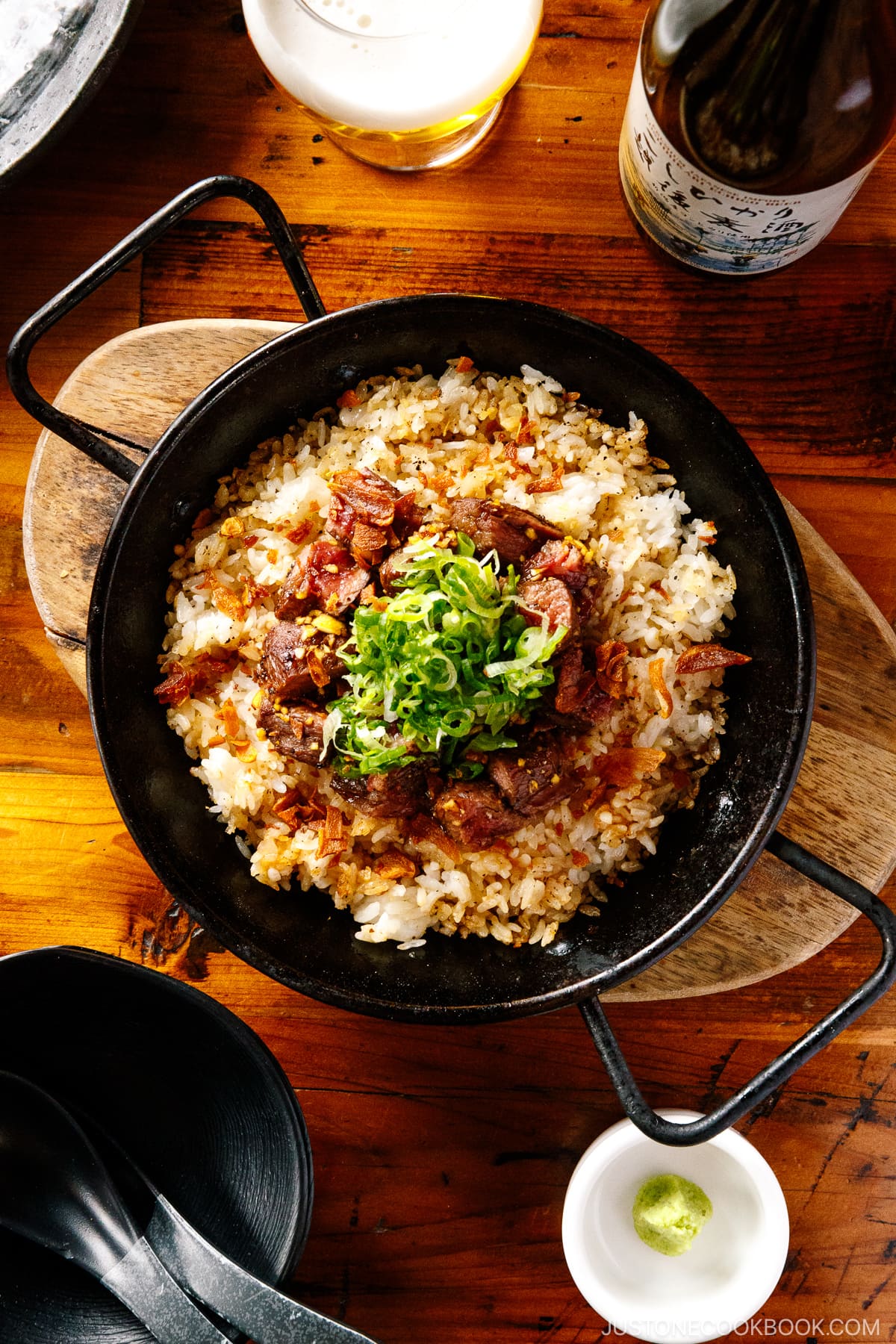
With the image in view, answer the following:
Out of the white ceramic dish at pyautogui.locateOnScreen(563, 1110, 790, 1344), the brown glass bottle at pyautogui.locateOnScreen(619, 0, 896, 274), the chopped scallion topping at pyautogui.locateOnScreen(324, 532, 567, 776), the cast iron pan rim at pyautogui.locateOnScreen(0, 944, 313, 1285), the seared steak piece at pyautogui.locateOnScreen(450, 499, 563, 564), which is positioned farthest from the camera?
the white ceramic dish at pyautogui.locateOnScreen(563, 1110, 790, 1344)

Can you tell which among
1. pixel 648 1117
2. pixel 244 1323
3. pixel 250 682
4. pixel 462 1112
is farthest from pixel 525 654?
pixel 244 1323

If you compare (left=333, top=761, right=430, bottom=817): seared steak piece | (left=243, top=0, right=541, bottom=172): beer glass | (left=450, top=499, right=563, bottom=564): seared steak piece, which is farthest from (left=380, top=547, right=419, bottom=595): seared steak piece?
(left=243, top=0, right=541, bottom=172): beer glass

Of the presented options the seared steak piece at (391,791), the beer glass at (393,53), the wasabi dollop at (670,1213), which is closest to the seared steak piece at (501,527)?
the seared steak piece at (391,791)

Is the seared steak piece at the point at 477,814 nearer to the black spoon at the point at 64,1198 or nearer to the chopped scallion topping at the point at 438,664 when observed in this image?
the chopped scallion topping at the point at 438,664

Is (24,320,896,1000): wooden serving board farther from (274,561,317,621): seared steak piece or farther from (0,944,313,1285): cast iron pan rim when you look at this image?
(0,944,313,1285): cast iron pan rim

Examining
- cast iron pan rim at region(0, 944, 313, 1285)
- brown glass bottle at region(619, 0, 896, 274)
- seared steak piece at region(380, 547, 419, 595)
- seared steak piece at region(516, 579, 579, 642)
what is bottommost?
cast iron pan rim at region(0, 944, 313, 1285)

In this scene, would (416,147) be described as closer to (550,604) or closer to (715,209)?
(715,209)
